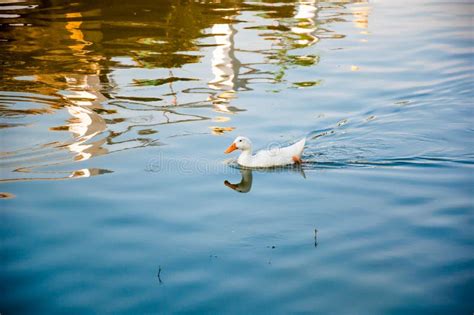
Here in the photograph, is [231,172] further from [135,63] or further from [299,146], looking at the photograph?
[135,63]

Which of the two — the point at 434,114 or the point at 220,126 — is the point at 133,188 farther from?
the point at 434,114

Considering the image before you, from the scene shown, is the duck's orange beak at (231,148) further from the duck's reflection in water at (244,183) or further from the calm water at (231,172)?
the duck's reflection in water at (244,183)

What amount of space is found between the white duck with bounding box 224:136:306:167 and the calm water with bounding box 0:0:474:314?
188mm

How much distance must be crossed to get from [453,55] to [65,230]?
11162mm

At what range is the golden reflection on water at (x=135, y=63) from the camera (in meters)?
11.7

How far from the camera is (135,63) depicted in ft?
51.6

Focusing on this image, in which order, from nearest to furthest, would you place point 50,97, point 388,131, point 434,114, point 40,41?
point 388,131 → point 434,114 → point 50,97 → point 40,41

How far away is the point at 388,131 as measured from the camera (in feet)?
38.4

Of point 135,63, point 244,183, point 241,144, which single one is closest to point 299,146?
point 241,144

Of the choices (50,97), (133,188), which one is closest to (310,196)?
(133,188)

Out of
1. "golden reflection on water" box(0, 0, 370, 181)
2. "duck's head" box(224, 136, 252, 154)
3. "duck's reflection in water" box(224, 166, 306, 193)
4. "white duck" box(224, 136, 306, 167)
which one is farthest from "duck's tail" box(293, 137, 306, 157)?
"golden reflection on water" box(0, 0, 370, 181)

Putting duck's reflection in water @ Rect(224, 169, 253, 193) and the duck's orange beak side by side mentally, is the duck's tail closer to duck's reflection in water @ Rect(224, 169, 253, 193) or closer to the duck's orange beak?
duck's reflection in water @ Rect(224, 169, 253, 193)

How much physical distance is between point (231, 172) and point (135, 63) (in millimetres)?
6333

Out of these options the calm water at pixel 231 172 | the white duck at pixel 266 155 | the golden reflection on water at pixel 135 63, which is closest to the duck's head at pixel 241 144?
the white duck at pixel 266 155
